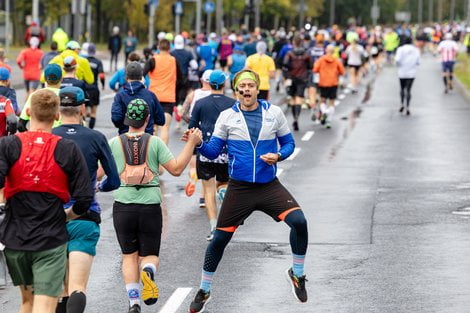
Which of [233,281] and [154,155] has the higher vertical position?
[154,155]

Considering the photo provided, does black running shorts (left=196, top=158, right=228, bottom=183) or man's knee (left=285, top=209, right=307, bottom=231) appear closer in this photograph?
man's knee (left=285, top=209, right=307, bottom=231)

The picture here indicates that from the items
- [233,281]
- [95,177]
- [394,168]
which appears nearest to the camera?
[95,177]

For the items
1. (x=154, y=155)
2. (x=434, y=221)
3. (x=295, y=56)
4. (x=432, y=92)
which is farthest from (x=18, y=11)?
(x=154, y=155)

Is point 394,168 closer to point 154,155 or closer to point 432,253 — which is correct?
point 432,253

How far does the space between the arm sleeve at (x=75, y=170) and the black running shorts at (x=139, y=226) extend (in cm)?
160

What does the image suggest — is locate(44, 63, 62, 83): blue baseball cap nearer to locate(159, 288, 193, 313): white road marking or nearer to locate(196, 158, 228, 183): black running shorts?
locate(159, 288, 193, 313): white road marking

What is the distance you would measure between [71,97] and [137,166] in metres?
0.95

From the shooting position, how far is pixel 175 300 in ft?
32.5

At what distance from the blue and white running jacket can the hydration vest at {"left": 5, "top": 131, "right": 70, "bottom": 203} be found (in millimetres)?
2465

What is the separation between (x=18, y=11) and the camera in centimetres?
7000

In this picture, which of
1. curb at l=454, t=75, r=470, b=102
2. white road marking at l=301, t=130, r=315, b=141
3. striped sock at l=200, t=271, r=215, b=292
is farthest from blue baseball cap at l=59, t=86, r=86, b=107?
curb at l=454, t=75, r=470, b=102

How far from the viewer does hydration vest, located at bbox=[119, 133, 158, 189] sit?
895cm

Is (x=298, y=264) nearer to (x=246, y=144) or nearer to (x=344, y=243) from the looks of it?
(x=246, y=144)

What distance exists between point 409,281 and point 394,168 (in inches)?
336
